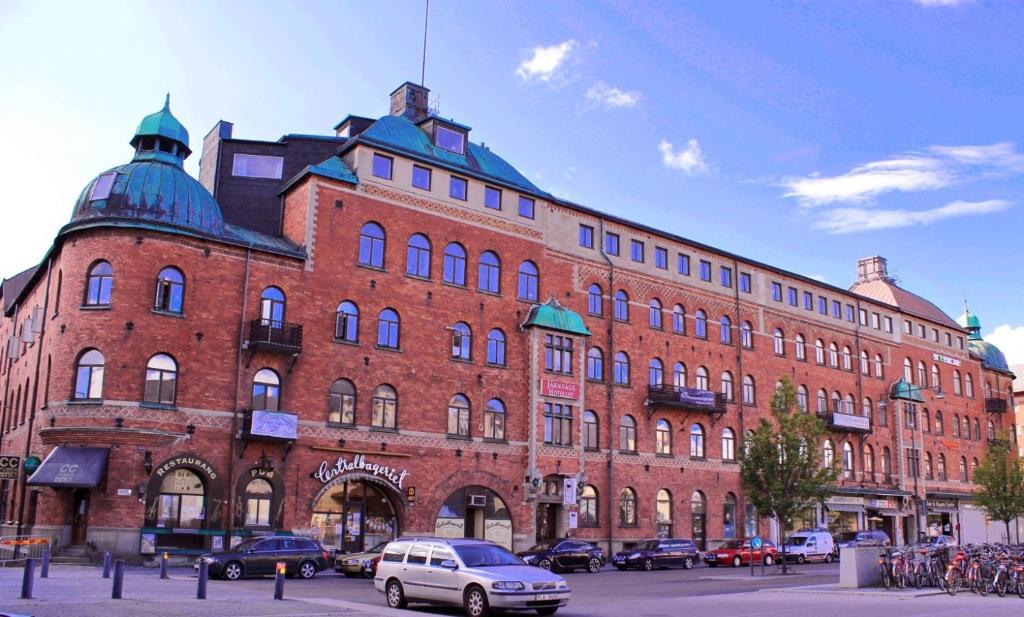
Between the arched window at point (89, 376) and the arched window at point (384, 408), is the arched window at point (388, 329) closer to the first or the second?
the arched window at point (384, 408)

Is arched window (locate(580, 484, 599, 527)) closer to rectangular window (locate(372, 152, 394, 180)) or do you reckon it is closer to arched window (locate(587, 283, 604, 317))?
arched window (locate(587, 283, 604, 317))

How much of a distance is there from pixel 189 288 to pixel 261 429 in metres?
5.98

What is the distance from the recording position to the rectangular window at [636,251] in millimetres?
50562

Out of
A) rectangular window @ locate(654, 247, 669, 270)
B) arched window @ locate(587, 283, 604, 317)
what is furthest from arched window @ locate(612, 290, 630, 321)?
rectangular window @ locate(654, 247, 669, 270)

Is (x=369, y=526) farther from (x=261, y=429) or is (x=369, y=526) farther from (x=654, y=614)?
(x=654, y=614)

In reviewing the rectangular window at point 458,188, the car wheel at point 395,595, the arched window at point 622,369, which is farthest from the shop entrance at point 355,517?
the car wheel at point 395,595

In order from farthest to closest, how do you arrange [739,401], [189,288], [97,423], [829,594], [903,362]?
1. [903,362]
2. [739,401]
3. [189,288]
4. [97,423]
5. [829,594]

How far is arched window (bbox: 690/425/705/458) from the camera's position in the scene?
168 ft

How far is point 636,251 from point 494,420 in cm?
1420

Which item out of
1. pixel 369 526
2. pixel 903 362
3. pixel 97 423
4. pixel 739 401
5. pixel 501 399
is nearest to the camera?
pixel 97 423

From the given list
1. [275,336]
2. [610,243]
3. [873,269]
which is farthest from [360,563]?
[873,269]

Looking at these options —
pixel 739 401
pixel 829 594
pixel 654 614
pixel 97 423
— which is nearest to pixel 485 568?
pixel 654 614

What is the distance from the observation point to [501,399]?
140ft

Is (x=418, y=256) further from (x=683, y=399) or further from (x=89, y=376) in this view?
(x=683, y=399)
